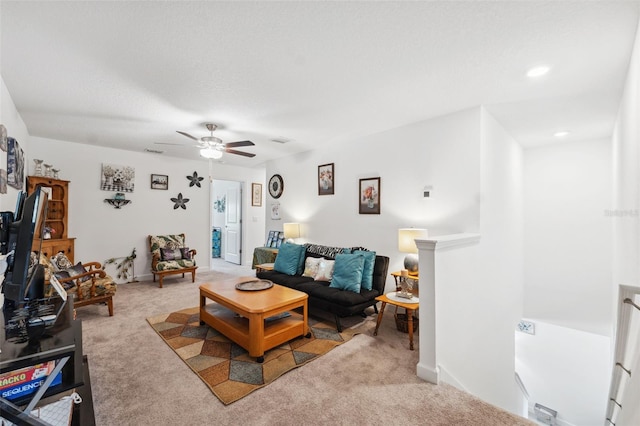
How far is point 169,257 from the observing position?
17.3 feet

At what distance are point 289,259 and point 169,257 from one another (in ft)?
8.29

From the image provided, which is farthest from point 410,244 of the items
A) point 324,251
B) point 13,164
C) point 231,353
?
point 13,164

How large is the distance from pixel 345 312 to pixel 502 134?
3.20 metres

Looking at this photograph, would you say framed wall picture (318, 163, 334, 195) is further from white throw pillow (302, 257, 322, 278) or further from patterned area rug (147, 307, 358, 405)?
patterned area rug (147, 307, 358, 405)

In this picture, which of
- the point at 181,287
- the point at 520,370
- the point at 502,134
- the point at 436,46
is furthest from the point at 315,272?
the point at 520,370

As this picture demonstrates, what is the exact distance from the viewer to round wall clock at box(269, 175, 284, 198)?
19.3 ft

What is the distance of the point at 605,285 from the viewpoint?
14.0 feet

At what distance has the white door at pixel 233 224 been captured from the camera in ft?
23.8

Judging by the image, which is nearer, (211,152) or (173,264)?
(211,152)

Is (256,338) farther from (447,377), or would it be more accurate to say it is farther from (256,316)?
(447,377)

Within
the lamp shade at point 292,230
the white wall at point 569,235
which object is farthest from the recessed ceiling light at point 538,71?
the lamp shade at point 292,230

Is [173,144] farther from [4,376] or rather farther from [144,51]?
[4,376]

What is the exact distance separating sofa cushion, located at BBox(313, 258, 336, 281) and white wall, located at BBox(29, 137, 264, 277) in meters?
3.53

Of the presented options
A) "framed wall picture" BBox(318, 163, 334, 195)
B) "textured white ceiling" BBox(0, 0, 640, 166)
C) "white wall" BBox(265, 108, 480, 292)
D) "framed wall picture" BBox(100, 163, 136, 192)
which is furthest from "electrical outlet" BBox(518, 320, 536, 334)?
"framed wall picture" BBox(100, 163, 136, 192)
